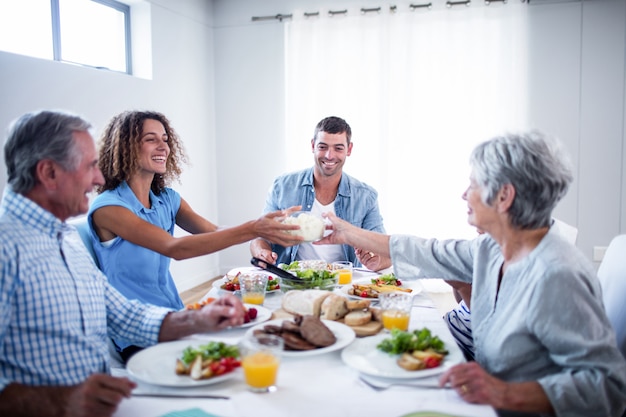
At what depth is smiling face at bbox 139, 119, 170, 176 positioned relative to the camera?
234cm

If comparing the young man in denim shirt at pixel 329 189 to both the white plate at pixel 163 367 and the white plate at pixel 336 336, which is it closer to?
the white plate at pixel 336 336

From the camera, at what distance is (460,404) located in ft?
3.93

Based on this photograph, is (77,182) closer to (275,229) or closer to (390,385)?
(275,229)

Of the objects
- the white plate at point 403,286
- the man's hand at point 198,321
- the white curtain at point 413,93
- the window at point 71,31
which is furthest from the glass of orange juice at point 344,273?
the white curtain at point 413,93

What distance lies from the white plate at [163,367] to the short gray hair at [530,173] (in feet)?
2.89

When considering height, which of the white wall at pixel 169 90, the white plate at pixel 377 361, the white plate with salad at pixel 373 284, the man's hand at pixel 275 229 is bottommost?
the white plate at pixel 377 361

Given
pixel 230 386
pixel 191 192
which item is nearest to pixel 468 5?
pixel 191 192

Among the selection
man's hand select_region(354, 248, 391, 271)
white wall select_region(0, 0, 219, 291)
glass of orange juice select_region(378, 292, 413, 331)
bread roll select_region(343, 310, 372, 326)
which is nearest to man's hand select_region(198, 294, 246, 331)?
bread roll select_region(343, 310, 372, 326)

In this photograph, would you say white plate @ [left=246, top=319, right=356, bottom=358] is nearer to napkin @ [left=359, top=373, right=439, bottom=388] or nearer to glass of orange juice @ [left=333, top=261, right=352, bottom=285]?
napkin @ [left=359, top=373, right=439, bottom=388]

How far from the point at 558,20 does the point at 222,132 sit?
11.3ft

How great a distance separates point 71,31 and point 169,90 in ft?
3.60

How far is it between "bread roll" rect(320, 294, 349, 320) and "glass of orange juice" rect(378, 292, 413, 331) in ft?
0.52

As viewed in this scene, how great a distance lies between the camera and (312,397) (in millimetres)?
1240

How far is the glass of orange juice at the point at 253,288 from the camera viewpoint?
76.9 inches
